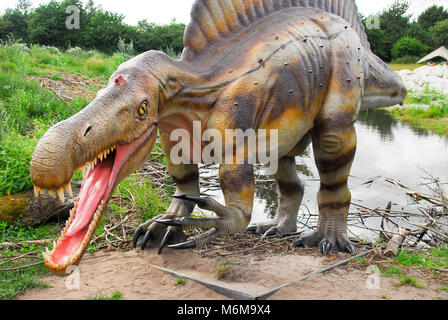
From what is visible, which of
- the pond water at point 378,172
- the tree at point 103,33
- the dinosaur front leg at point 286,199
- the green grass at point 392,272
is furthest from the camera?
the tree at point 103,33

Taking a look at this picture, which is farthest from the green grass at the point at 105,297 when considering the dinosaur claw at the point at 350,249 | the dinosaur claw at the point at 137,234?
the dinosaur claw at the point at 350,249

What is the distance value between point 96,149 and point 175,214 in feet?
3.84

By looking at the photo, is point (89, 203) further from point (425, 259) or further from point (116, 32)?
point (116, 32)

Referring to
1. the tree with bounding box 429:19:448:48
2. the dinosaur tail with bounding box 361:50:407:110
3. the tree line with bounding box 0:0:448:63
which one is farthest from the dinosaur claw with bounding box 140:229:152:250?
the tree with bounding box 429:19:448:48

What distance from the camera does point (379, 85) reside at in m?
3.37

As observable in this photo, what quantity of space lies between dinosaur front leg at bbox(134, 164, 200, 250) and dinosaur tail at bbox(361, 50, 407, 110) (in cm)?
150

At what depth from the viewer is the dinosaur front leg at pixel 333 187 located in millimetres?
2898

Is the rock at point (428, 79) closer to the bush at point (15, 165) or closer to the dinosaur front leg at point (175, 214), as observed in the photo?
the bush at point (15, 165)

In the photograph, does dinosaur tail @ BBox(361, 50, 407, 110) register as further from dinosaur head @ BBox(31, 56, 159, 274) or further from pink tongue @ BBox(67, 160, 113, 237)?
pink tongue @ BBox(67, 160, 113, 237)

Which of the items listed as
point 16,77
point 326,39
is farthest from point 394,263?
point 16,77

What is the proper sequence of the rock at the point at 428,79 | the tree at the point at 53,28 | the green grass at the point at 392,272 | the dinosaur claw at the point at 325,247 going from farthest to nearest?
the tree at the point at 53,28
the rock at the point at 428,79
the dinosaur claw at the point at 325,247
the green grass at the point at 392,272

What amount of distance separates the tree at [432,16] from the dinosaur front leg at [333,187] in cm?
3328
